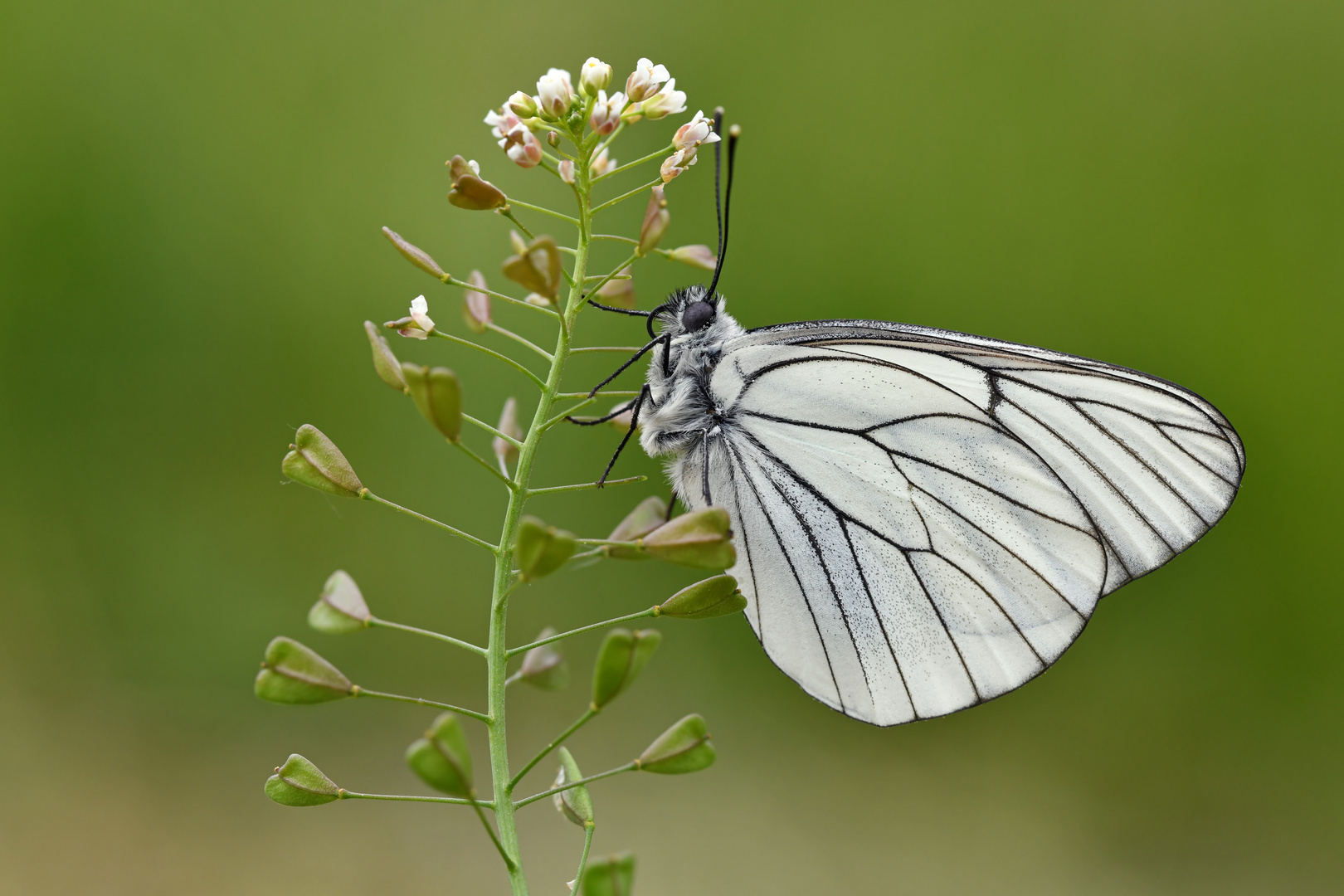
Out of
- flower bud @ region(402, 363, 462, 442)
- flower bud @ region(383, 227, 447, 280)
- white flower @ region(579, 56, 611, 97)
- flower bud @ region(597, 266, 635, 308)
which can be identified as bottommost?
flower bud @ region(402, 363, 462, 442)

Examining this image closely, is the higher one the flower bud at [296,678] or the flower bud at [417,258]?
the flower bud at [417,258]

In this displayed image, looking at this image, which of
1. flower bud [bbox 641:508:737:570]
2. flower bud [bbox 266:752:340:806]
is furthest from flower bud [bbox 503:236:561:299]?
flower bud [bbox 266:752:340:806]

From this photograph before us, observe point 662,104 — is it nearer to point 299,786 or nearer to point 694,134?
point 694,134

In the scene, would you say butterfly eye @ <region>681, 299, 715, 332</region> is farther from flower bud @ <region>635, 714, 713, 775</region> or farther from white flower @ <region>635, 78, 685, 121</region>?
flower bud @ <region>635, 714, 713, 775</region>

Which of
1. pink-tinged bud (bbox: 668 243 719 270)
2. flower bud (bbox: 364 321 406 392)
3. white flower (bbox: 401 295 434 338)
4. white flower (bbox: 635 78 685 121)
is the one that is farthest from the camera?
pink-tinged bud (bbox: 668 243 719 270)

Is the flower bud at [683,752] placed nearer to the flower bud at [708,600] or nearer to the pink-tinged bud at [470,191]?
the flower bud at [708,600]

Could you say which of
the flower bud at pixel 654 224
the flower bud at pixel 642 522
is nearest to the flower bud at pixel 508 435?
the flower bud at pixel 642 522

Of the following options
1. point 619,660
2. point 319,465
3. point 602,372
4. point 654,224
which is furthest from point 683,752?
point 602,372

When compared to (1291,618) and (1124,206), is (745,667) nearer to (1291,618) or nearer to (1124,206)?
(1291,618)
